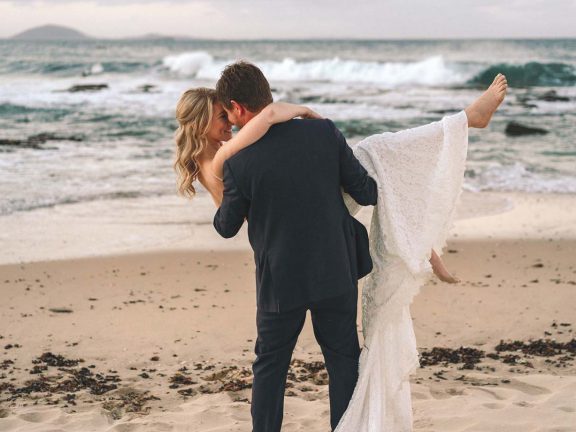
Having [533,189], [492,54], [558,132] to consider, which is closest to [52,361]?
[533,189]

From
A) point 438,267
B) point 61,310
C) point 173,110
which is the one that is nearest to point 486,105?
point 438,267

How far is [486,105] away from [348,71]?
134 feet

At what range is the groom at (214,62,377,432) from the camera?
9.67 ft

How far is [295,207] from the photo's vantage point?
3.00m

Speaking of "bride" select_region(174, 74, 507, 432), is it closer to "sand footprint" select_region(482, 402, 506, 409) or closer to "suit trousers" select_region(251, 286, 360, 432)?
"suit trousers" select_region(251, 286, 360, 432)

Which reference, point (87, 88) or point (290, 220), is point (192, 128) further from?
point (87, 88)

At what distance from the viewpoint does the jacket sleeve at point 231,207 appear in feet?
9.80

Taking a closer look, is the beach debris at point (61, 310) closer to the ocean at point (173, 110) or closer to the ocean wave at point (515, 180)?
the ocean at point (173, 110)

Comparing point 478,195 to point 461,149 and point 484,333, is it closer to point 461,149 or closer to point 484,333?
point 484,333

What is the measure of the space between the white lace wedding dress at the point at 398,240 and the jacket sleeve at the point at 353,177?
0.12 meters

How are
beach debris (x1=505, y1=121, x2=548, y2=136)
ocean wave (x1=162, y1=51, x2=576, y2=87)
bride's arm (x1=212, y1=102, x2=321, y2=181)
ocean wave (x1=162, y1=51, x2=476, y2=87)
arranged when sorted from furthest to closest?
ocean wave (x1=162, y1=51, x2=476, y2=87) → ocean wave (x1=162, y1=51, x2=576, y2=87) → beach debris (x1=505, y1=121, x2=548, y2=136) → bride's arm (x1=212, y1=102, x2=321, y2=181)

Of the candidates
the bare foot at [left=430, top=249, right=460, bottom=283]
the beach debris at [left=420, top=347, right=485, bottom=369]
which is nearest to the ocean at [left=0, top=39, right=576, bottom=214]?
the beach debris at [left=420, top=347, right=485, bottom=369]

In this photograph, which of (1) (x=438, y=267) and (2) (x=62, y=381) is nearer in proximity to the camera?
(1) (x=438, y=267)

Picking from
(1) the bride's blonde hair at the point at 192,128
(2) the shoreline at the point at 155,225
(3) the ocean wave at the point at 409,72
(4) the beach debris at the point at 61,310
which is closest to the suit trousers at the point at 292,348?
(1) the bride's blonde hair at the point at 192,128
